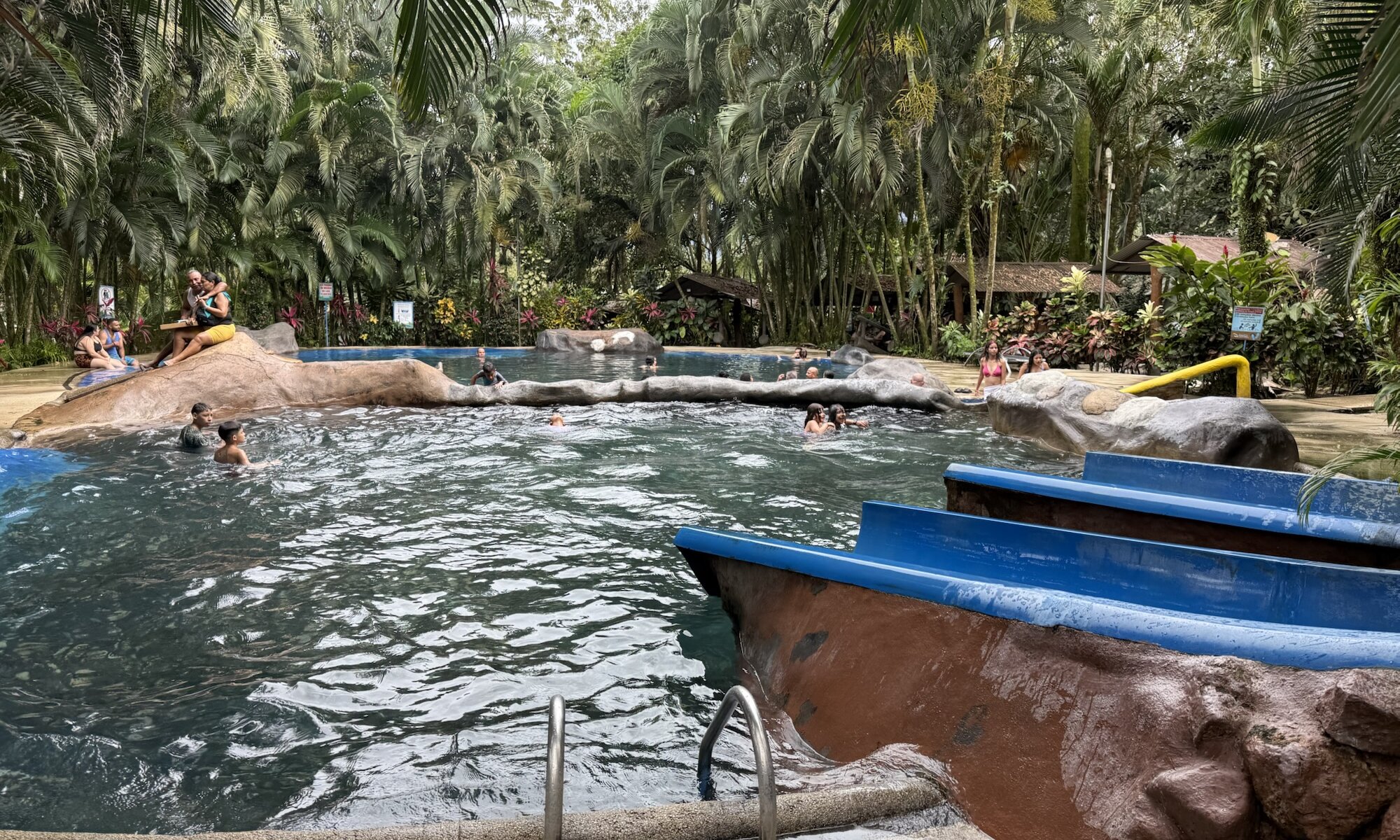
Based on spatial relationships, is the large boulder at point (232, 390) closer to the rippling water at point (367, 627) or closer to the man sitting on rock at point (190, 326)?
the man sitting on rock at point (190, 326)

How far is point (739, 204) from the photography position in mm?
27281

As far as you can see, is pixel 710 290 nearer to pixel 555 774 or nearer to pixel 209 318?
pixel 209 318

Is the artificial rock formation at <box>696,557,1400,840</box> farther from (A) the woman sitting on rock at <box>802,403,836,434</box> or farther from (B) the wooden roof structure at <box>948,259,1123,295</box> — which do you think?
(B) the wooden roof structure at <box>948,259,1123,295</box>

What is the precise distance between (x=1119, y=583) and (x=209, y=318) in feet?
44.7

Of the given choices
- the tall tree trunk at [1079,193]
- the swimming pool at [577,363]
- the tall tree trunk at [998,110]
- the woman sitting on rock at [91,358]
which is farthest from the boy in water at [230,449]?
the tall tree trunk at [1079,193]

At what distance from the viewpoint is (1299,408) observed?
465 inches

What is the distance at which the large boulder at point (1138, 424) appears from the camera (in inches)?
330

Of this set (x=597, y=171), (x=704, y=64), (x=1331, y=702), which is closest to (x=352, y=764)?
(x=1331, y=702)

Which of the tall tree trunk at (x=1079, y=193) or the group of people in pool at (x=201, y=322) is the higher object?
the tall tree trunk at (x=1079, y=193)

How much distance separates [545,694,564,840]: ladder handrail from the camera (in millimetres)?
2191

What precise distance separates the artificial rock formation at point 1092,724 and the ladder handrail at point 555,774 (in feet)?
4.60

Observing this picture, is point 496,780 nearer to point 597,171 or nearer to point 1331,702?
point 1331,702

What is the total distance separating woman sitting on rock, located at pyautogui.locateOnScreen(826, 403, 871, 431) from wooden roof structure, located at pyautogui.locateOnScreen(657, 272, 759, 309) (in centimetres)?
1676

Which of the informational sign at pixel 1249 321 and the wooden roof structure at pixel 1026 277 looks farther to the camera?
the wooden roof structure at pixel 1026 277
